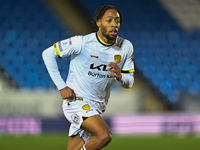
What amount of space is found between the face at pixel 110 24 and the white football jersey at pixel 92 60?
0.39 feet

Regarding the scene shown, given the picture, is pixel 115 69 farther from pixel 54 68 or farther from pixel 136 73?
pixel 136 73

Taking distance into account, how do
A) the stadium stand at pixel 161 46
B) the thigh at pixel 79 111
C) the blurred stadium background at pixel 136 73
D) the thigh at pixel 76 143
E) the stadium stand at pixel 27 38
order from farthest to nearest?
the stadium stand at pixel 161 46, the stadium stand at pixel 27 38, the blurred stadium background at pixel 136 73, the thigh at pixel 76 143, the thigh at pixel 79 111

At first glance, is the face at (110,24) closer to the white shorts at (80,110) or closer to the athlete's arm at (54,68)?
the athlete's arm at (54,68)

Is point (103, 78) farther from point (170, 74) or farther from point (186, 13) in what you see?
point (186, 13)

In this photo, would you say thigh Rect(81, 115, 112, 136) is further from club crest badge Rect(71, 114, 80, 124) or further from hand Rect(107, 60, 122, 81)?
hand Rect(107, 60, 122, 81)

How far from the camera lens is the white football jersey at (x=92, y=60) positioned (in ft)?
15.8

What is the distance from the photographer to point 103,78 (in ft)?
15.9

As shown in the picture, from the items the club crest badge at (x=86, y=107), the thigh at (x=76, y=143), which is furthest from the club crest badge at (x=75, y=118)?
the thigh at (x=76, y=143)

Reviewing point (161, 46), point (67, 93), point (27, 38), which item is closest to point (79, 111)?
point (67, 93)

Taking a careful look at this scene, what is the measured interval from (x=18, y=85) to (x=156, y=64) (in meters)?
4.90

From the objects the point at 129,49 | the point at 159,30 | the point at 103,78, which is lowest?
the point at 103,78

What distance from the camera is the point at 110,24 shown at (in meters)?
4.71

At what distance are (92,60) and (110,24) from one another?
434mm

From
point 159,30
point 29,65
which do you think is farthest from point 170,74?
point 29,65
